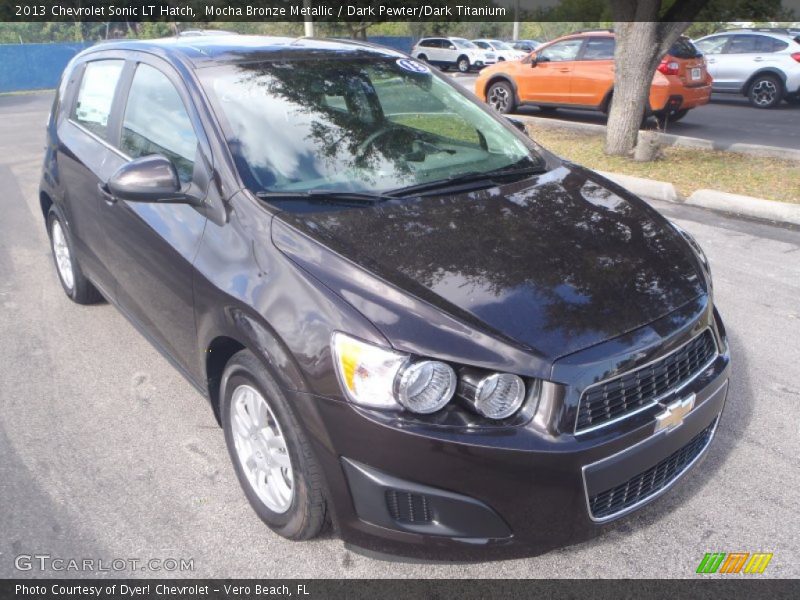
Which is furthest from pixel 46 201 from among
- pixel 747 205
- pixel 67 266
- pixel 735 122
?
pixel 735 122

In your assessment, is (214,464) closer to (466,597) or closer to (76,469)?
(76,469)

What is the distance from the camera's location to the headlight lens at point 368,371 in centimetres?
215

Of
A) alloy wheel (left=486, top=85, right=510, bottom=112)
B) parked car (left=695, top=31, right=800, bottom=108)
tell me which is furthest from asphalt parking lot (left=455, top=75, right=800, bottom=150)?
alloy wheel (left=486, top=85, right=510, bottom=112)

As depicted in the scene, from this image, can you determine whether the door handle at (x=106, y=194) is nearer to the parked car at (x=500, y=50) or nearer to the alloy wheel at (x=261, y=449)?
the alloy wheel at (x=261, y=449)

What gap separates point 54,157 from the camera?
4582 mm

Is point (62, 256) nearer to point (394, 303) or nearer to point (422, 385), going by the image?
point (394, 303)

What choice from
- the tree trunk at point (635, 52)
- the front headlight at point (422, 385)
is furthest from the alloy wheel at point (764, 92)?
the front headlight at point (422, 385)

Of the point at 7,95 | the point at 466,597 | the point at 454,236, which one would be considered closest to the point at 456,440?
the point at 466,597

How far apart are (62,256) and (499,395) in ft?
13.1

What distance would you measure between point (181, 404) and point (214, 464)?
25.2 inches

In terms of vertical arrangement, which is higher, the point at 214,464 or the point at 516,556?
the point at 516,556

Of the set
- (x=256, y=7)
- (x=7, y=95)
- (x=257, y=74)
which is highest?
(x=256, y=7)

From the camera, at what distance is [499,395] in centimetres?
217

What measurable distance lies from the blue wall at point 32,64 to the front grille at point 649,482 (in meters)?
32.0
